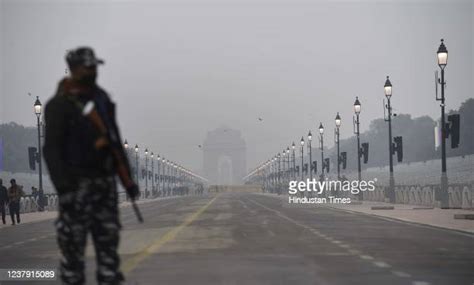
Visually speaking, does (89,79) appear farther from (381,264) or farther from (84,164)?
(381,264)

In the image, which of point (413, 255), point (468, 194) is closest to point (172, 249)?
point (413, 255)

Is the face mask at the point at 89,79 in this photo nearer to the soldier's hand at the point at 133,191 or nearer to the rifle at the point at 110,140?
the rifle at the point at 110,140

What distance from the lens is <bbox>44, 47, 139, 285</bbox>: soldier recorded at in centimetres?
574

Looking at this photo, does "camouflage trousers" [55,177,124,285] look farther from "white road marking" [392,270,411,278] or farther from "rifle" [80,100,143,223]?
"white road marking" [392,270,411,278]

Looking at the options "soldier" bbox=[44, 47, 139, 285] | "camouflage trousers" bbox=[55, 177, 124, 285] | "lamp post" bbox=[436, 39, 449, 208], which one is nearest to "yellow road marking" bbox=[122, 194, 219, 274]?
"camouflage trousers" bbox=[55, 177, 124, 285]

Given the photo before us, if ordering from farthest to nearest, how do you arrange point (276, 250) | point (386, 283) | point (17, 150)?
point (17, 150) < point (276, 250) < point (386, 283)

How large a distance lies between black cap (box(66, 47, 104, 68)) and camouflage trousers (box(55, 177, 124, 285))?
0.85 meters

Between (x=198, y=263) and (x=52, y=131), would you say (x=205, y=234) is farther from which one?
(x=52, y=131)

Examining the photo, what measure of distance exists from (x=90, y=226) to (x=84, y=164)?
0.46 meters

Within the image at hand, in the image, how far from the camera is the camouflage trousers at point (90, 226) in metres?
5.74

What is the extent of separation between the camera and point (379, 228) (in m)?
25.3

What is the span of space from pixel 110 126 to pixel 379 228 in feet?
67.0

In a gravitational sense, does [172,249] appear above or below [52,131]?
below

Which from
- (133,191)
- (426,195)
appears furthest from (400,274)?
(426,195)
